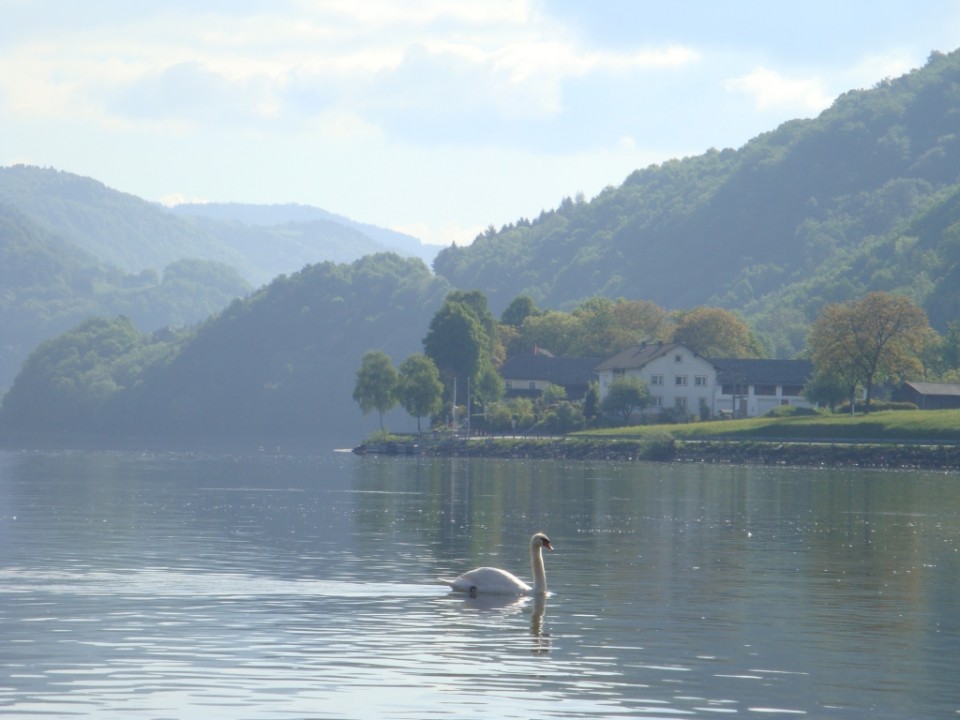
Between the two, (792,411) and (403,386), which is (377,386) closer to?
(403,386)

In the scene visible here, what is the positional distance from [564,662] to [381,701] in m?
4.98

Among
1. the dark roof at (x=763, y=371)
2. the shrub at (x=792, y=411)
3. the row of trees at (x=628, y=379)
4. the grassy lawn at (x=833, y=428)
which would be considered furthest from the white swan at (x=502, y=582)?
the dark roof at (x=763, y=371)

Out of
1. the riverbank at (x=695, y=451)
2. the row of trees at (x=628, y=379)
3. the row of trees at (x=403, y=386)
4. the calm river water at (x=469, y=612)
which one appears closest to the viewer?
the calm river water at (x=469, y=612)

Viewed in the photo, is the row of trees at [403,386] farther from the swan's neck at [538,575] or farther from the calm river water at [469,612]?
the swan's neck at [538,575]

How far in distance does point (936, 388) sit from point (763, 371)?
2544cm

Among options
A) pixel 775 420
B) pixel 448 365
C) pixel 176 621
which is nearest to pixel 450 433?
pixel 448 365

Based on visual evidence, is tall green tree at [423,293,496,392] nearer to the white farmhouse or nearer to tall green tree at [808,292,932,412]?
the white farmhouse

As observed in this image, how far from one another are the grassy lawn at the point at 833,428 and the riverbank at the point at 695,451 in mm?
3560

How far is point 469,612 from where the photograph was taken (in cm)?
3584

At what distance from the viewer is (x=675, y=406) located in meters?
177

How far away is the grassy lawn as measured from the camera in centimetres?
13500

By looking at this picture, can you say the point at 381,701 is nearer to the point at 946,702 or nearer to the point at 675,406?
the point at 946,702

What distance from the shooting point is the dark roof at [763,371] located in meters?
178

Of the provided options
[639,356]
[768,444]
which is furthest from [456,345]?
[768,444]
